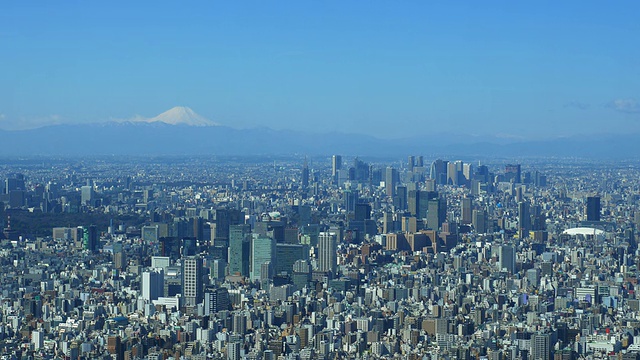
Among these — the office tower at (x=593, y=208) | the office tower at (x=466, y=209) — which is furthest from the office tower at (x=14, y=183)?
the office tower at (x=593, y=208)

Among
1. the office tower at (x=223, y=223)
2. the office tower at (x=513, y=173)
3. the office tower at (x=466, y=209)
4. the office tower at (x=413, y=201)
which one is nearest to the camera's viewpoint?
the office tower at (x=223, y=223)

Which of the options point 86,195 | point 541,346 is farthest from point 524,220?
point 541,346

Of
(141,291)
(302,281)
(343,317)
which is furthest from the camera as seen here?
(302,281)

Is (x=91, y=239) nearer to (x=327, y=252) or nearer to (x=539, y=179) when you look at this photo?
(x=327, y=252)

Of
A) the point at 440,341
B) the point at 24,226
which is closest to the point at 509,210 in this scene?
the point at 24,226

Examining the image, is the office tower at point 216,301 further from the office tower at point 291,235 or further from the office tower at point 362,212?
the office tower at point 362,212

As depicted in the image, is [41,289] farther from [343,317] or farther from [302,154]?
[302,154]

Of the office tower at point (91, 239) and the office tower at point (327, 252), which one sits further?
the office tower at point (91, 239)
